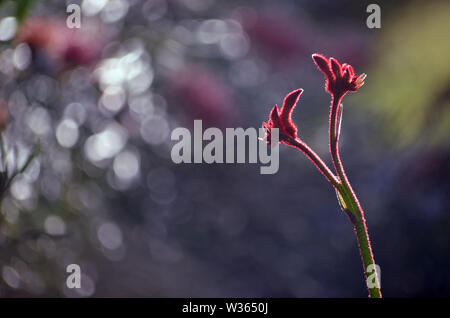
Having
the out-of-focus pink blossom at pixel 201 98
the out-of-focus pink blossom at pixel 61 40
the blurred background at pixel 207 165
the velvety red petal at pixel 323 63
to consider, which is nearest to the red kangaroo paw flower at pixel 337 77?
the velvety red petal at pixel 323 63

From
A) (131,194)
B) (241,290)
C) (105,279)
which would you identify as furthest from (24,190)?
(241,290)

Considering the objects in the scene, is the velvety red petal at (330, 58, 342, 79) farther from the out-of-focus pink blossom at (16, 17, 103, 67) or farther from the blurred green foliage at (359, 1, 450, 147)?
the blurred green foliage at (359, 1, 450, 147)

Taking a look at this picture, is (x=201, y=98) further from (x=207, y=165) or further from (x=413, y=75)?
(x=413, y=75)

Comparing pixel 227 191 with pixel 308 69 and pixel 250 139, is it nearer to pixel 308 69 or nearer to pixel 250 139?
pixel 250 139

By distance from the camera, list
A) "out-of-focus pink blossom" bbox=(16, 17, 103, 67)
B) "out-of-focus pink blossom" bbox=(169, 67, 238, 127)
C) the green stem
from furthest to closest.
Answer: "out-of-focus pink blossom" bbox=(169, 67, 238, 127) → "out-of-focus pink blossom" bbox=(16, 17, 103, 67) → the green stem

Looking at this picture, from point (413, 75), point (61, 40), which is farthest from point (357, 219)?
point (413, 75)

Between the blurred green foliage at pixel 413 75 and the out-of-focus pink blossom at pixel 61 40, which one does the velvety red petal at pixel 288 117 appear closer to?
the out-of-focus pink blossom at pixel 61 40

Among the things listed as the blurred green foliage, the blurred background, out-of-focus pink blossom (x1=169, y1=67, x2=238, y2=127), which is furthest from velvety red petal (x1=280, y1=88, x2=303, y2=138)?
the blurred green foliage
